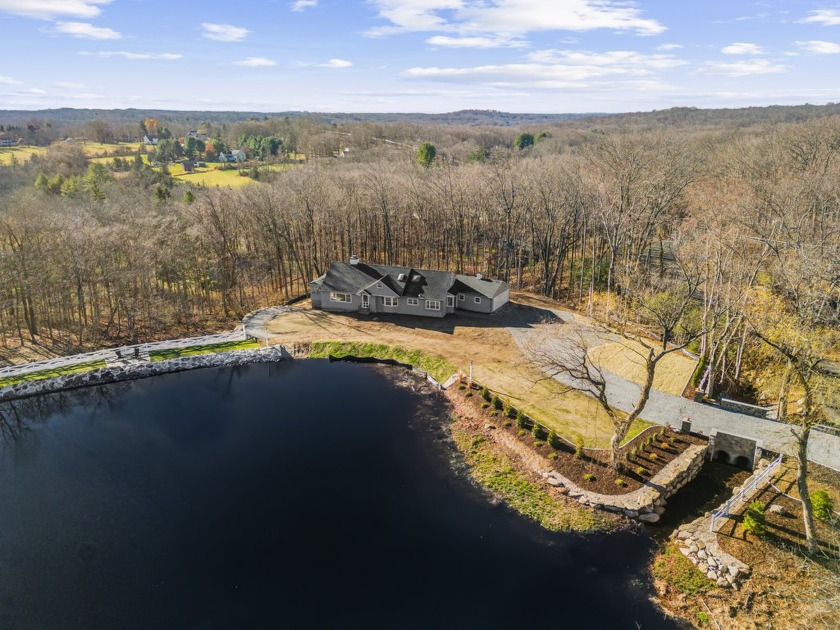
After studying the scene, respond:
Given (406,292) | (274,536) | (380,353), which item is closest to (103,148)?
(406,292)

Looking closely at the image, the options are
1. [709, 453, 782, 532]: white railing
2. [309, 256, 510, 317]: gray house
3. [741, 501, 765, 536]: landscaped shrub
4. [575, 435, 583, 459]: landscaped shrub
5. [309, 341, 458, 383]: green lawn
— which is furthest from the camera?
[309, 256, 510, 317]: gray house

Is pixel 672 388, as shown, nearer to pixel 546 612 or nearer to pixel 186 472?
pixel 546 612

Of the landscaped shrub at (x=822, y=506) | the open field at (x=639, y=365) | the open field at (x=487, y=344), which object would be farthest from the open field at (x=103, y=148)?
the landscaped shrub at (x=822, y=506)

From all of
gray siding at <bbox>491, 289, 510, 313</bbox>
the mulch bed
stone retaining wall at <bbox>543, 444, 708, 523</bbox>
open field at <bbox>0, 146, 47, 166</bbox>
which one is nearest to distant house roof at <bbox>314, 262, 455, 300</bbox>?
gray siding at <bbox>491, 289, 510, 313</bbox>

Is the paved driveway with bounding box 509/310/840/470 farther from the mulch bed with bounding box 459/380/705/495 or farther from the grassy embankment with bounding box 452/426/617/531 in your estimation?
the grassy embankment with bounding box 452/426/617/531

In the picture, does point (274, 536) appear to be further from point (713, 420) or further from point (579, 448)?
point (713, 420)

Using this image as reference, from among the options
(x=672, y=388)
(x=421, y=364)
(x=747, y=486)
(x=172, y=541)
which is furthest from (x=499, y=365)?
(x=172, y=541)
